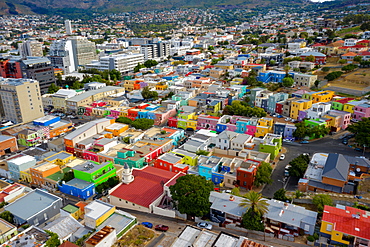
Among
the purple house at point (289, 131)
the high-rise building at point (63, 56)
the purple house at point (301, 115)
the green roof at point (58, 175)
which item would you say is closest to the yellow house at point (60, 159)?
the green roof at point (58, 175)

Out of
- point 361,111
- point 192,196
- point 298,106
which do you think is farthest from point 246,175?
point 361,111

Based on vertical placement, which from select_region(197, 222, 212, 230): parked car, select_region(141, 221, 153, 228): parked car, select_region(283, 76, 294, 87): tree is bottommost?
select_region(141, 221, 153, 228): parked car

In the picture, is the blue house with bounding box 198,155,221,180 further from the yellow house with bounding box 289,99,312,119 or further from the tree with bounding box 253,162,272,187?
the yellow house with bounding box 289,99,312,119

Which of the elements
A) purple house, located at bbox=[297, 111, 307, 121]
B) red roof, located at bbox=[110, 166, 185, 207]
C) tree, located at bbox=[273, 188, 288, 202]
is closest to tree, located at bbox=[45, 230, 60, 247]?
red roof, located at bbox=[110, 166, 185, 207]

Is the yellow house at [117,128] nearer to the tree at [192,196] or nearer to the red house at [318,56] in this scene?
the tree at [192,196]

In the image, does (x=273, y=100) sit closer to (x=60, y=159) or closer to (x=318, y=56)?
(x=318, y=56)

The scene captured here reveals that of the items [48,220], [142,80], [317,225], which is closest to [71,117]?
[142,80]
